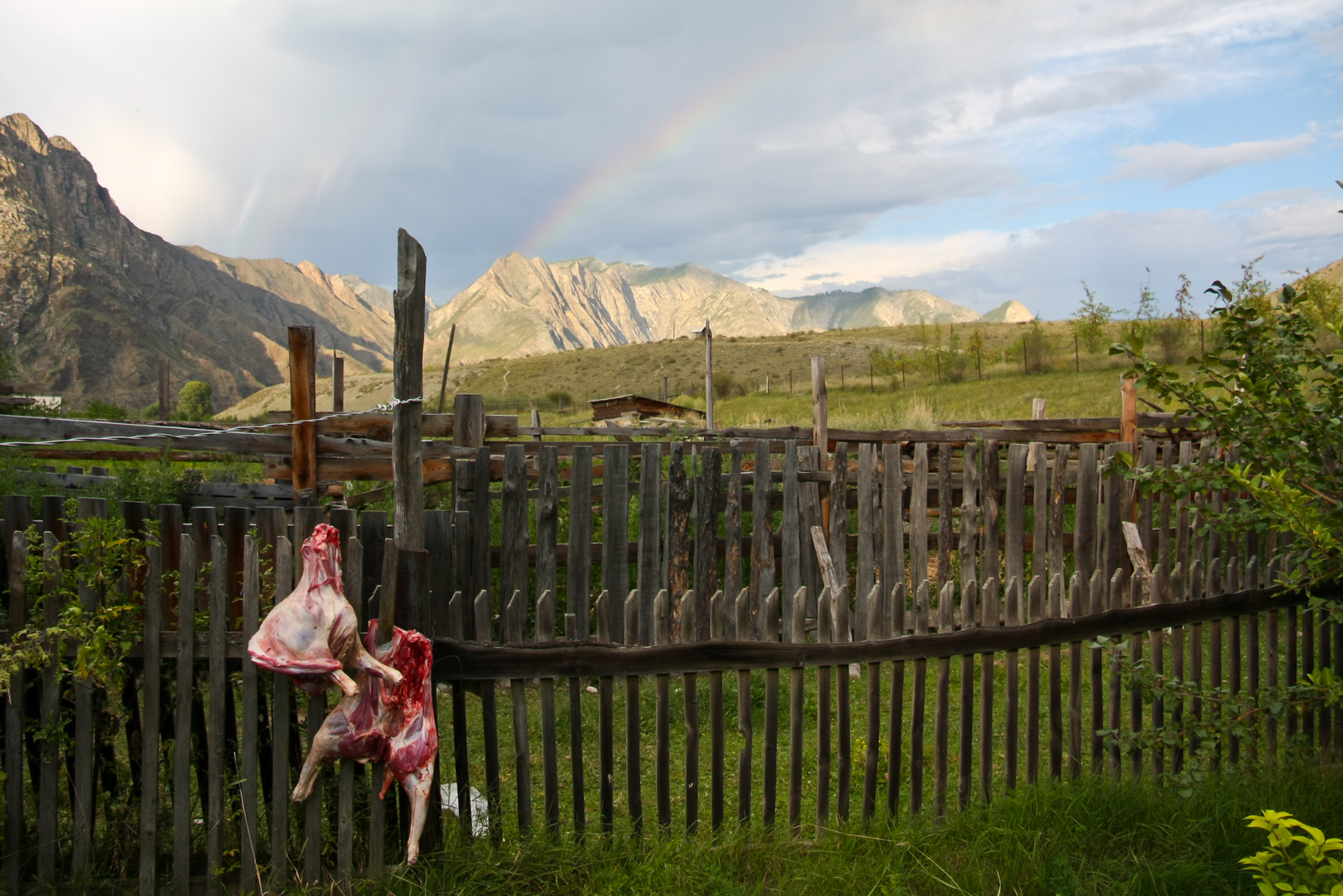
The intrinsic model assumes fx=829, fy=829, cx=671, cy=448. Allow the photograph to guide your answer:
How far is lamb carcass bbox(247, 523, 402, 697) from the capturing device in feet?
8.71

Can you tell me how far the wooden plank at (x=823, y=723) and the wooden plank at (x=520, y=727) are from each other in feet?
3.87

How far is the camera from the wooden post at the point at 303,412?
5.57 m

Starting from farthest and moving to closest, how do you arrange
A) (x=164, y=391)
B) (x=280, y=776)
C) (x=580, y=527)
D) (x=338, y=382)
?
(x=164, y=391) → (x=338, y=382) → (x=580, y=527) → (x=280, y=776)

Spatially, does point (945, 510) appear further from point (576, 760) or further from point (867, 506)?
point (576, 760)

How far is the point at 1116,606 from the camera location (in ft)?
13.0

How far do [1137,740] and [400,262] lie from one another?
11.6 feet

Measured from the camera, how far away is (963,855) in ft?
10.5

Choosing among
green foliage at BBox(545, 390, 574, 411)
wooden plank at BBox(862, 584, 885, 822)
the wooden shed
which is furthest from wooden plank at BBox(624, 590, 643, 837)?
green foliage at BBox(545, 390, 574, 411)

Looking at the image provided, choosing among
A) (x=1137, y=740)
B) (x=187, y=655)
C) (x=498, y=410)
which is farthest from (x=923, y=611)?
(x=498, y=410)

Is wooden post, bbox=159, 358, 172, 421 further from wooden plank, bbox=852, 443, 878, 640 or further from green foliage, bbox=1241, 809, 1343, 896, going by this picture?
green foliage, bbox=1241, 809, 1343, 896

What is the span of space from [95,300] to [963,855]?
5936 inches

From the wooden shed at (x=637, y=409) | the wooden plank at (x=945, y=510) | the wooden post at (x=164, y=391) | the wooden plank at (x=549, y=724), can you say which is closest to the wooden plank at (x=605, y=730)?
the wooden plank at (x=549, y=724)

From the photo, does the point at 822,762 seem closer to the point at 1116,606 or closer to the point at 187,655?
the point at 1116,606

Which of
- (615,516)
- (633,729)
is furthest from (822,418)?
(633,729)
